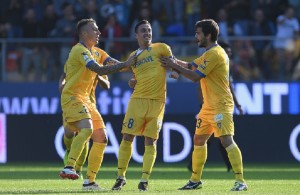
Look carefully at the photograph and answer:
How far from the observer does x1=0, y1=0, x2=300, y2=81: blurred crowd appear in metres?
21.8

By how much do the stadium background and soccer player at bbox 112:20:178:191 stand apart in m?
7.17

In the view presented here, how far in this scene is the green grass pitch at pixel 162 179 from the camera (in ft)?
45.9

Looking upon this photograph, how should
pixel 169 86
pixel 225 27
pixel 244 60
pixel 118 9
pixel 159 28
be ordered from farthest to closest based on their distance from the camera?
A: pixel 118 9 → pixel 159 28 → pixel 225 27 → pixel 169 86 → pixel 244 60

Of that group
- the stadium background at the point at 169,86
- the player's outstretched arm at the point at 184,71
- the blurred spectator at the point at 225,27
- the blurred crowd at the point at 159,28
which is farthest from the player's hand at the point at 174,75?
the blurred spectator at the point at 225,27

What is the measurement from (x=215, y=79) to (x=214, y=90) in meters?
0.15

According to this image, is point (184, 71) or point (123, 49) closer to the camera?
point (184, 71)

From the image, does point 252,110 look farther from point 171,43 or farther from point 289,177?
point 289,177

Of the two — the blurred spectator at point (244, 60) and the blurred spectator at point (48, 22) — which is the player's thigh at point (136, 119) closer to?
the blurred spectator at point (244, 60)

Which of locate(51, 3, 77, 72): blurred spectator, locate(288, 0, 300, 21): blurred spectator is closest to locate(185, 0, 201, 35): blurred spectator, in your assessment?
locate(288, 0, 300, 21): blurred spectator

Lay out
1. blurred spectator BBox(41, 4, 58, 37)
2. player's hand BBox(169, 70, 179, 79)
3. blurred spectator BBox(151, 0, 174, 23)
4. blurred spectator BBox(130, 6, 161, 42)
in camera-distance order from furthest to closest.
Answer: blurred spectator BBox(151, 0, 174, 23) → blurred spectator BBox(41, 4, 58, 37) → blurred spectator BBox(130, 6, 161, 42) → player's hand BBox(169, 70, 179, 79)

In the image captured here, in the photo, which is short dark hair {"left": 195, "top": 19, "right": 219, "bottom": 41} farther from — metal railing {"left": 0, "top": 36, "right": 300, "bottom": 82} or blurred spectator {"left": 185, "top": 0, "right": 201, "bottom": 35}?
blurred spectator {"left": 185, "top": 0, "right": 201, "bottom": 35}

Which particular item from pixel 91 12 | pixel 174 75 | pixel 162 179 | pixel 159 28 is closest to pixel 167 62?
pixel 174 75

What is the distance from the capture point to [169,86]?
74.1ft

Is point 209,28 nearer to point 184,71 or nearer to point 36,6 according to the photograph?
point 184,71
